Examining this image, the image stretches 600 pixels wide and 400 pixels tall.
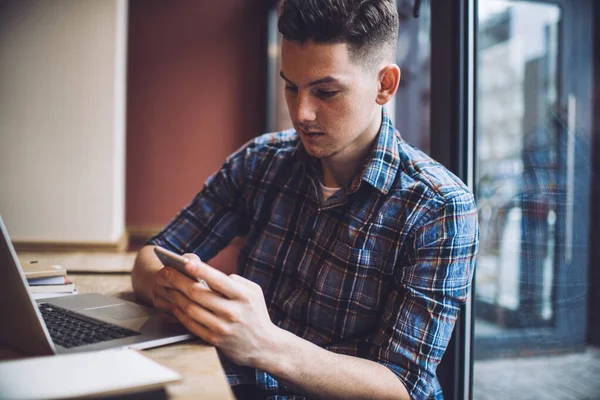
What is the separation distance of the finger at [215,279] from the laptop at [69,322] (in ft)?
0.36

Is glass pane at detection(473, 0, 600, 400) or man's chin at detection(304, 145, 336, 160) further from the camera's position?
glass pane at detection(473, 0, 600, 400)

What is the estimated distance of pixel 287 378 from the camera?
0.87 metres

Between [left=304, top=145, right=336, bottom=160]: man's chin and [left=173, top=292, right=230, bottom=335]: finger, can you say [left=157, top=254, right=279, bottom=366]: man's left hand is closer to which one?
[left=173, top=292, right=230, bottom=335]: finger

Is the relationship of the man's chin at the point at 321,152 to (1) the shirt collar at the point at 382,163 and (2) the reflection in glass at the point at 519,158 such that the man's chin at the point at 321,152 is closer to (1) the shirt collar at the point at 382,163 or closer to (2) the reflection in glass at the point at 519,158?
(1) the shirt collar at the point at 382,163

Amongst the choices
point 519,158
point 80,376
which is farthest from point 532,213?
point 80,376

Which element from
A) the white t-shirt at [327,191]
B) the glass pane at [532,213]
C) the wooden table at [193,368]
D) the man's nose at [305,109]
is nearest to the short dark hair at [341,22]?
the man's nose at [305,109]

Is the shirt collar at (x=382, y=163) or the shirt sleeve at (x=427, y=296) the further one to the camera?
the shirt collar at (x=382, y=163)

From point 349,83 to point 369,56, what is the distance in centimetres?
9

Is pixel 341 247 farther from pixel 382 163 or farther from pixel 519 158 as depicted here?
pixel 519 158

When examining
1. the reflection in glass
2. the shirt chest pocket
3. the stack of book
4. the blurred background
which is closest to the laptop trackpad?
the stack of book

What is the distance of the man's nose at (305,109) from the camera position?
1.12 metres

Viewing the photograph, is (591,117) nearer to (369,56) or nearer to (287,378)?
(369,56)

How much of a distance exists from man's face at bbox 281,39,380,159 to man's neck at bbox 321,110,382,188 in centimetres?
6

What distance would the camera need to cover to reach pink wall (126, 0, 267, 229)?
10.1 ft
